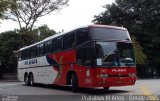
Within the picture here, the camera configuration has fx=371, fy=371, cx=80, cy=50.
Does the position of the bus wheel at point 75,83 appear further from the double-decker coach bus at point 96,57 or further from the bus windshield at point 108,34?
the bus windshield at point 108,34

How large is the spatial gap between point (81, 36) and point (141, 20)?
40.3 meters

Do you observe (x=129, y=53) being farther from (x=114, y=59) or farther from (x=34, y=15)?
(x=34, y=15)

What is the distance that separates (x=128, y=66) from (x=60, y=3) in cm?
3052

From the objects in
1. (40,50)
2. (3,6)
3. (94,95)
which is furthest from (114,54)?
(40,50)

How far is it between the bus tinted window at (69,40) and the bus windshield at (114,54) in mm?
2467

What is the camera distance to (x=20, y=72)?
31.5 metres

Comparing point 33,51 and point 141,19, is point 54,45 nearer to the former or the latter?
point 33,51

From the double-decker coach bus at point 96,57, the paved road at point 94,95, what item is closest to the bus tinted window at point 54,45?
the double-decker coach bus at point 96,57

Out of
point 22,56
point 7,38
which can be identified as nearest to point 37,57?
point 22,56

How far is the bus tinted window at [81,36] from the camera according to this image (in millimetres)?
17938

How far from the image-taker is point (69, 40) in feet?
65.7

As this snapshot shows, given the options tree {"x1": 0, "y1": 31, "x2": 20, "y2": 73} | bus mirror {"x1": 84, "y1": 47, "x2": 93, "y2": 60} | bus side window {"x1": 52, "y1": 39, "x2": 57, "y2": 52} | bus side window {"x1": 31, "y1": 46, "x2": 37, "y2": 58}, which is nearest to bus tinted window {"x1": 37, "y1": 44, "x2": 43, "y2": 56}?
bus side window {"x1": 31, "y1": 46, "x2": 37, "y2": 58}

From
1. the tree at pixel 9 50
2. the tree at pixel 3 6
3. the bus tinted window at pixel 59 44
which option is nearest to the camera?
the tree at pixel 3 6

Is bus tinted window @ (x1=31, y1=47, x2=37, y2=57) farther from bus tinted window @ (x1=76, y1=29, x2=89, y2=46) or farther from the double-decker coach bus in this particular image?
bus tinted window @ (x1=76, y1=29, x2=89, y2=46)
